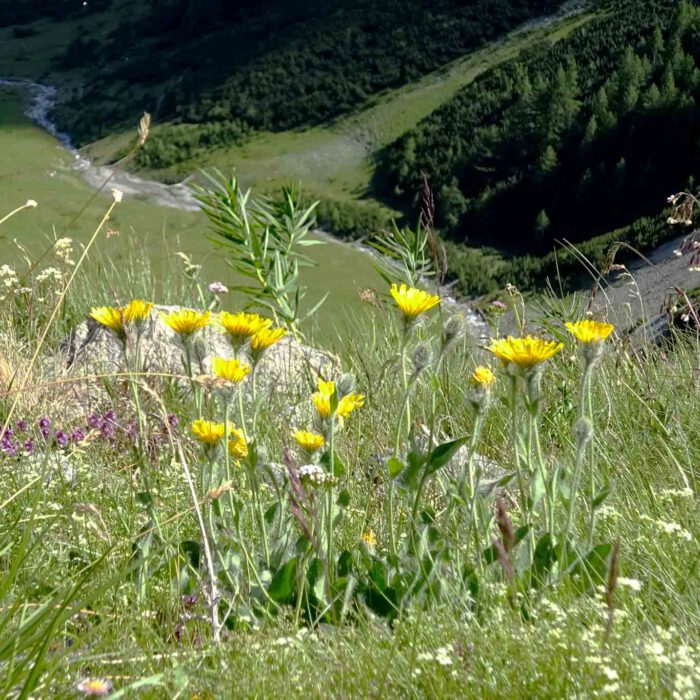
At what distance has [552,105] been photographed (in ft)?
131

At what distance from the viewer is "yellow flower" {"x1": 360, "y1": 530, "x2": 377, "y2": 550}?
1.80m

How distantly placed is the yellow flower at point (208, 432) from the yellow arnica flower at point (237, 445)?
0.25 ft

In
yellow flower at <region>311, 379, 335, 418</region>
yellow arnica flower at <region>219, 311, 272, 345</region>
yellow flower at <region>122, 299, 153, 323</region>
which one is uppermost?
yellow flower at <region>122, 299, 153, 323</region>

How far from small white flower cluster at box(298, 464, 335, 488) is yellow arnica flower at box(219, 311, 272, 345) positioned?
0.25 metres

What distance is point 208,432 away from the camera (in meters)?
1.50

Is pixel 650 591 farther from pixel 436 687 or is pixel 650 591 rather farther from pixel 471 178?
pixel 471 178

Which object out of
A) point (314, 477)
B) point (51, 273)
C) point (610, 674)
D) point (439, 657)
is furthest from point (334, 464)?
point (51, 273)

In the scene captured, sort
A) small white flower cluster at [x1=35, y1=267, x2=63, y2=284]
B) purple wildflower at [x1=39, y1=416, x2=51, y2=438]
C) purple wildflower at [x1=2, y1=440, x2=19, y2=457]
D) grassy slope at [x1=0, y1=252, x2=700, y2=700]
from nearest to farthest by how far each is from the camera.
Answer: grassy slope at [x1=0, y1=252, x2=700, y2=700], purple wildflower at [x1=2, y1=440, x2=19, y2=457], purple wildflower at [x1=39, y1=416, x2=51, y2=438], small white flower cluster at [x1=35, y1=267, x2=63, y2=284]

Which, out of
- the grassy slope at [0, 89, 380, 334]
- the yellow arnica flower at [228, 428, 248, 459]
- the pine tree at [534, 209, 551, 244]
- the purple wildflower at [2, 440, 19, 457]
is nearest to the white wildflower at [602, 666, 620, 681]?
the yellow arnica flower at [228, 428, 248, 459]

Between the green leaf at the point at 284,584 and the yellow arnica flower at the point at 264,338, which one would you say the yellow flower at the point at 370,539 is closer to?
the green leaf at the point at 284,584

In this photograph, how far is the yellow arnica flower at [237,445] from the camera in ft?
5.34

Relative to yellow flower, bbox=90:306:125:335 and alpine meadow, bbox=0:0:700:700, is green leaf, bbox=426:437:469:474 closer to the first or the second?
alpine meadow, bbox=0:0:700:700

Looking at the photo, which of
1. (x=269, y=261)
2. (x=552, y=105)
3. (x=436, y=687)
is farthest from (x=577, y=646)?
(x=552, y=105)

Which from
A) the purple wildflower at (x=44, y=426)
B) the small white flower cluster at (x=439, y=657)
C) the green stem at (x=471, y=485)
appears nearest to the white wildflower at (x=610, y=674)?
the small white flower cluster at (x=439, y=657)
